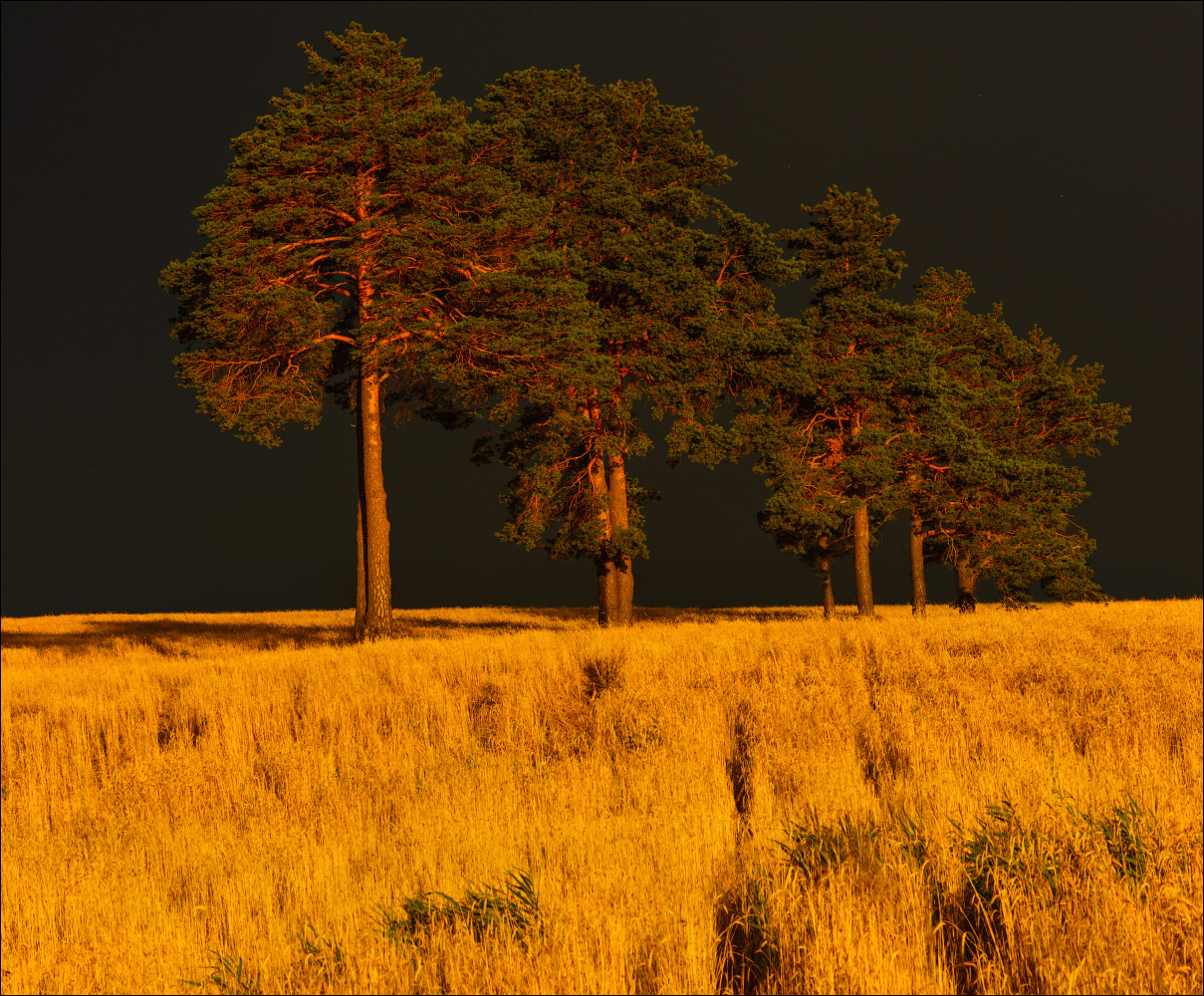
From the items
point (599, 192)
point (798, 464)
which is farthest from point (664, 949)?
point (798, 464)

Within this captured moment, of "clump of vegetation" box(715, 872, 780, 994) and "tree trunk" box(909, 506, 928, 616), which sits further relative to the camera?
"tree trunk" box(909, 506, 928, 616)

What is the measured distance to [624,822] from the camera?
780cm

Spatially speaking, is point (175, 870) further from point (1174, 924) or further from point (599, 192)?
point (599, 192)

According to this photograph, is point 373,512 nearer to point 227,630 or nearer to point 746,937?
point 227,630

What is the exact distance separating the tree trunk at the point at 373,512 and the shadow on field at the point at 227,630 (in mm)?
925

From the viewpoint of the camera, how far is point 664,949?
518cm

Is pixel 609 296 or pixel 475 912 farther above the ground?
pixel 609 296

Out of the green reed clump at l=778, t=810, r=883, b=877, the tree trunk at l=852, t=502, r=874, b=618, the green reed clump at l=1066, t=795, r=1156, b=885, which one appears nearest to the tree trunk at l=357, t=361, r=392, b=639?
the tree trunk at l=852, t=502, r=874, b=618

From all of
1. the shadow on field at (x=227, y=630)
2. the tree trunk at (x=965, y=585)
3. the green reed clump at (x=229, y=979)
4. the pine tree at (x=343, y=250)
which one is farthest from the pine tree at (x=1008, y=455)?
the green reed clump at (x=229, y=979)

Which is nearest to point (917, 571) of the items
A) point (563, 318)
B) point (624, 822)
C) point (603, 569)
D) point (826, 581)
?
point (826, 581)

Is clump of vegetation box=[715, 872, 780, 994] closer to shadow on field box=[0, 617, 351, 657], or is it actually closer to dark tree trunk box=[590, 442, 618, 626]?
dark tree trunk box=[590, 442, 618, 626]

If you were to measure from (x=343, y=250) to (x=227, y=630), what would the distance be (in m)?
→ 20.7

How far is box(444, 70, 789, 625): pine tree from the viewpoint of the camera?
2450 centimetres

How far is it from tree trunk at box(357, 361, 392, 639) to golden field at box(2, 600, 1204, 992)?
7703mm
